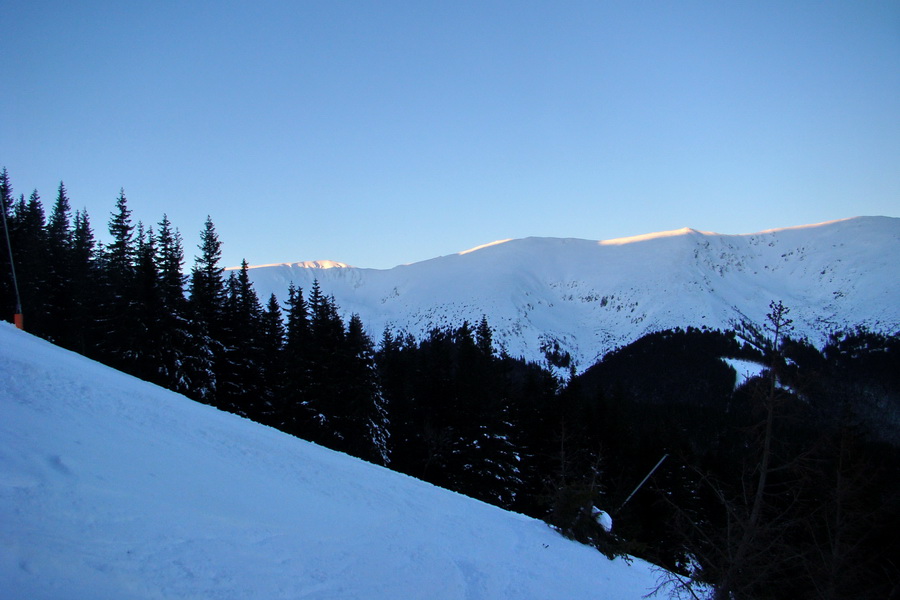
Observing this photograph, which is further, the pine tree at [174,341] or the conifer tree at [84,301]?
the conifer tree at [84,301]

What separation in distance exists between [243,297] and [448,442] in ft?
74.0

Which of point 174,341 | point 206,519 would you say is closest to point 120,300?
point 174,341

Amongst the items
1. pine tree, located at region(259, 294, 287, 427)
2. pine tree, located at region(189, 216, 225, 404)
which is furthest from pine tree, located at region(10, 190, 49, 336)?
pine tree, located at region(259, 294, 287, 427)

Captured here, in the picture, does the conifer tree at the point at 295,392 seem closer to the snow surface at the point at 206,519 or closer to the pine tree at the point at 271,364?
the pine tree at the point at 271,364

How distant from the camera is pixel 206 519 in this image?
312 inches

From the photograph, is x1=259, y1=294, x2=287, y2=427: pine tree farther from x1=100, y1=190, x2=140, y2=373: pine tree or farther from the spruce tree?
x1=100, y1=190, x2=140, y2=373: pine tree

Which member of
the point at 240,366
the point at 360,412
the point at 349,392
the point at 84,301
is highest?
the point at 84,301

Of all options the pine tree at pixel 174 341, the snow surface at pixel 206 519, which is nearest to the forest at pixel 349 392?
the pine tree at pixel 174 341

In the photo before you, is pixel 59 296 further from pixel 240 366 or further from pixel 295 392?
pixel 295 392

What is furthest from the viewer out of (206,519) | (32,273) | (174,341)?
(32,273)

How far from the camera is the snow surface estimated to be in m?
5.86

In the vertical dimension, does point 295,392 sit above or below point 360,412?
above

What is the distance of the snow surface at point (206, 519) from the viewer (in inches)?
231

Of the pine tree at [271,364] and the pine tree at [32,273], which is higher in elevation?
the pine tree at [32,273]
